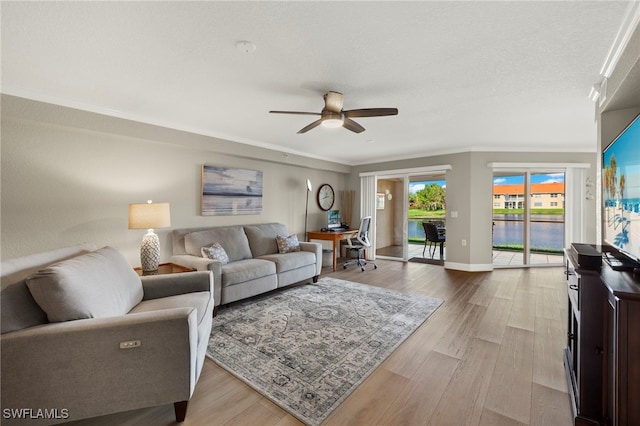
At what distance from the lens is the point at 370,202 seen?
649 centimetres

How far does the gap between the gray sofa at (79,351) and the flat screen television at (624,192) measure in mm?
2514

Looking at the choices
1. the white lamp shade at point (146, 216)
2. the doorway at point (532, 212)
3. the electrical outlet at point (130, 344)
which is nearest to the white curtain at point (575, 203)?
the doorway at point (532, 212)

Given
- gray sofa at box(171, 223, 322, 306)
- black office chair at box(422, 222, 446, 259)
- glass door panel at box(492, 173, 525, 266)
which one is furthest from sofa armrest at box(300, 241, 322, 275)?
glass door panel at box(492, 173, 525, 266)

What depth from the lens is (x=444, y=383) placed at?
186 centimetres

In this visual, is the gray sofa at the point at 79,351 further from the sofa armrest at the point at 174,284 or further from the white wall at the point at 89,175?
the white wall at the point at 89,175

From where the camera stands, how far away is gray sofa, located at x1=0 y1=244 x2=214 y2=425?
49.4 inches

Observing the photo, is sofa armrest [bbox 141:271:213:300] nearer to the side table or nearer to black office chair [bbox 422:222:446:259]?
the side table

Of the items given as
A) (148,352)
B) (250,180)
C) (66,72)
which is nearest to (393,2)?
(148,352)

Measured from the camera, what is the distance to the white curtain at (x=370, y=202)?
6.31 meters

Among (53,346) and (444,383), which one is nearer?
(53,346)

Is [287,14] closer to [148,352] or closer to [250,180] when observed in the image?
[148,352]

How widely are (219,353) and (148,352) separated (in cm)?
94

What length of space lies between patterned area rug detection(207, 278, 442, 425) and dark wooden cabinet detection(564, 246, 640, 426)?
1.22 metres

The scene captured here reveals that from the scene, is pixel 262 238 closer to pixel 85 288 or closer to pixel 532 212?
pixel 85 288
